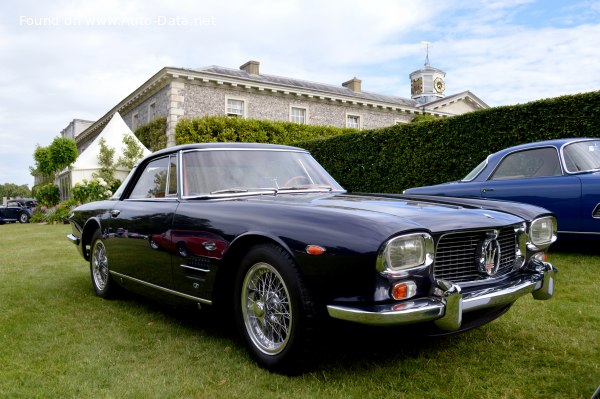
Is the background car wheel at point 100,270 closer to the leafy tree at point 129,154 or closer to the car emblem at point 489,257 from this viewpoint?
the car emblem at point 489,257

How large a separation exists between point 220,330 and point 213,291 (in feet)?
2.27

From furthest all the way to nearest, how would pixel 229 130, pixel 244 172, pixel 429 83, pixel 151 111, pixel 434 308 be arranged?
pixel 429 83
pixel 151 111
pixel 229 130
pixel 244 172
pixel 434 308

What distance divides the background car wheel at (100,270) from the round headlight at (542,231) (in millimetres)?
3554

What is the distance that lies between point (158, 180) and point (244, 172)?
0.81m

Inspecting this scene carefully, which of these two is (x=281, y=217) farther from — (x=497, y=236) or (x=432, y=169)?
(x=432, y=169)

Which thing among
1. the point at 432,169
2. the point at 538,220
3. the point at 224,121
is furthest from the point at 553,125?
the point at 224,121

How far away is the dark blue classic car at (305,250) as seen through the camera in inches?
96.1

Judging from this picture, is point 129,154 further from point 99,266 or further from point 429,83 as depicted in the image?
point 429,83

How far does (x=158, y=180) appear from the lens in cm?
414

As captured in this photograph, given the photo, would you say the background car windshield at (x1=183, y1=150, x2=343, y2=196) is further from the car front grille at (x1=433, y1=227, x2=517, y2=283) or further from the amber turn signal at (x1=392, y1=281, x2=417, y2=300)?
the amber turn signal at (x1=392, y1=281, x2=417, y2=300)

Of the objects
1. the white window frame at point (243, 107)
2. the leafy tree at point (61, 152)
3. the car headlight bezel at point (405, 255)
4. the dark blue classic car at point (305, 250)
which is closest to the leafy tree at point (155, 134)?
the white window frame at point (243, 107)

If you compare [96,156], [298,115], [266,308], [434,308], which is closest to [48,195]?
[96,156]

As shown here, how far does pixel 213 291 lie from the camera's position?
3133 millimetres

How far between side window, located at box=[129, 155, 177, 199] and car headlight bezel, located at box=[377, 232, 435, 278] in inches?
76.0
